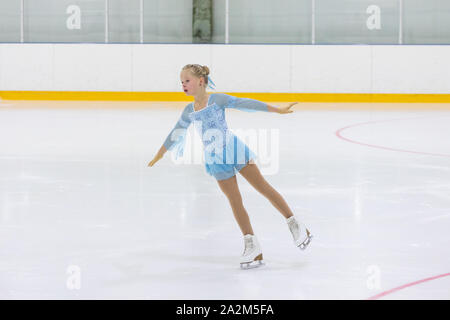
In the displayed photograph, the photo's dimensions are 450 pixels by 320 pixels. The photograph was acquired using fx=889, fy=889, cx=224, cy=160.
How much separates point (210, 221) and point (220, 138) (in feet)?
4.65

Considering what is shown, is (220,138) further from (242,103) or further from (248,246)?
(248,246)

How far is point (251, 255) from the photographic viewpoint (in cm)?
502

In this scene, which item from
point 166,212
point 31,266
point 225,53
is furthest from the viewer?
point 225,53

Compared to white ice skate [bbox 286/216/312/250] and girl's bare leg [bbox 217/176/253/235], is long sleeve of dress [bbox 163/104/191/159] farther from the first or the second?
white ice skate [bbox 286/216/312/250]

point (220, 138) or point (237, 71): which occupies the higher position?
point (237, 71)

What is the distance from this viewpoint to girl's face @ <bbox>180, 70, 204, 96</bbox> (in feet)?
16.5

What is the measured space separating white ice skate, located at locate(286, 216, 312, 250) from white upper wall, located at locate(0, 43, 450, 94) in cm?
1355

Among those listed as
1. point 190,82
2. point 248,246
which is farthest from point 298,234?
point 190,82

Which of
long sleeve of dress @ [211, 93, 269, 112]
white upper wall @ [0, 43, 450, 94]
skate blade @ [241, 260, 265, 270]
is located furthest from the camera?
white upper wall @ [0, 43, 450, 94]

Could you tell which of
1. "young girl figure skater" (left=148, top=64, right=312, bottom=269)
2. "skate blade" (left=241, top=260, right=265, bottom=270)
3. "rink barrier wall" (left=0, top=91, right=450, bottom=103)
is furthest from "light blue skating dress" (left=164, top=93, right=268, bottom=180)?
"rink barrier wall" (left=0, top=91, right=450, bottom=103)

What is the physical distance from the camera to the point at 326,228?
242 inches
